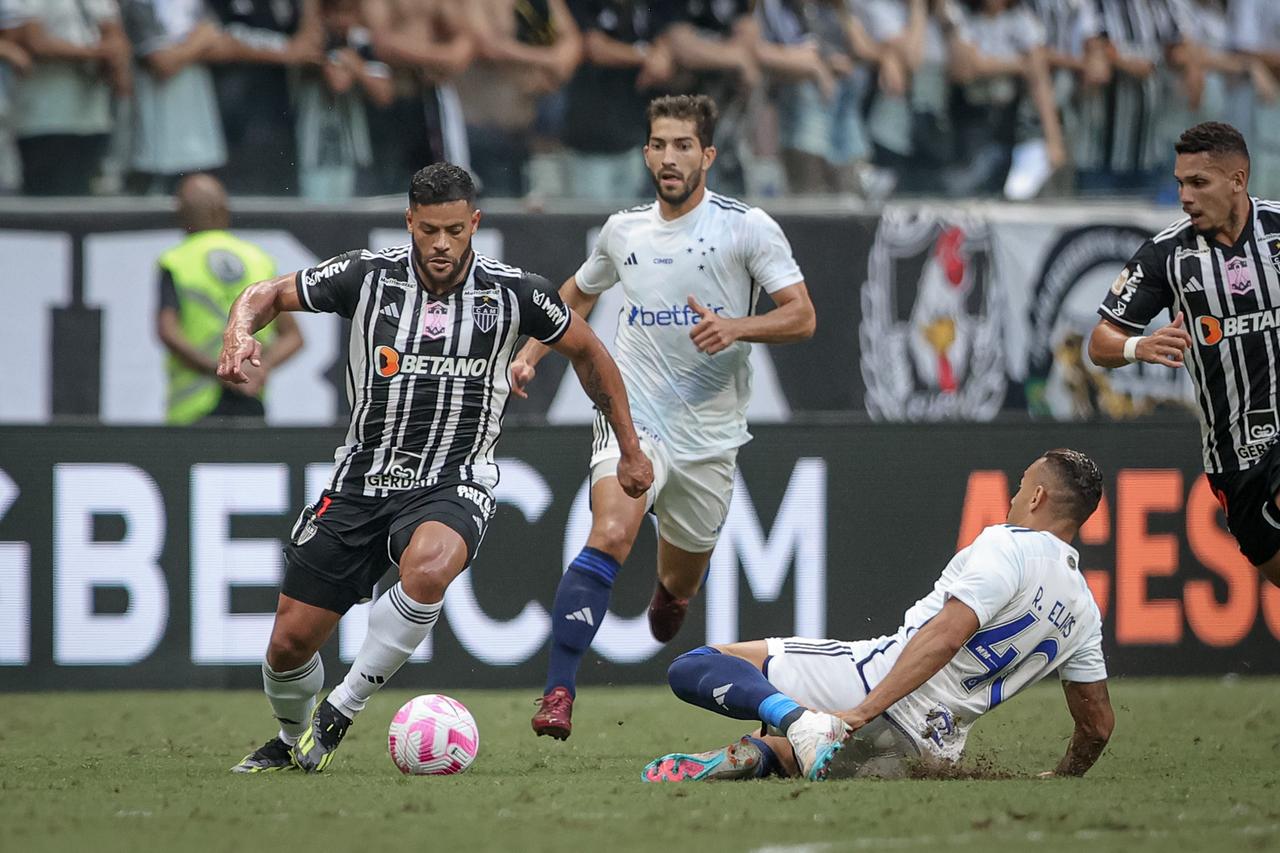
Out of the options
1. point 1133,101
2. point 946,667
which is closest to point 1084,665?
point 946,667

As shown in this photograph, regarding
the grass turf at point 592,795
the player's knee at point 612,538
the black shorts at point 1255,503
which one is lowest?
the grass turf at point 592,795

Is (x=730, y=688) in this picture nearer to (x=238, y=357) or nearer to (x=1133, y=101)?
(x=238, y=357)

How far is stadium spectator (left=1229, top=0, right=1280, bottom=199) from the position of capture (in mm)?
13531

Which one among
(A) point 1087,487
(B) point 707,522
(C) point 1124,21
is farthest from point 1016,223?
(A) point 1087,487

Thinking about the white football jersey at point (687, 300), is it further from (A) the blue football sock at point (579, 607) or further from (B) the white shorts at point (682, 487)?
(A) the blue football sock at point (579, 607)

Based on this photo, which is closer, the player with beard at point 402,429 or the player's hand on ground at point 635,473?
the player with beard at point 402,429

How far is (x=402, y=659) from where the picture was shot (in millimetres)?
6598

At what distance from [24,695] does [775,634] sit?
3.96 meters

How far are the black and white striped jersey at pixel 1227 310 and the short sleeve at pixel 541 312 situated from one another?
213cm

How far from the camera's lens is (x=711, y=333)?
7094 mm

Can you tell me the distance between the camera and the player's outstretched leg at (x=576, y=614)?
6840 millimetres

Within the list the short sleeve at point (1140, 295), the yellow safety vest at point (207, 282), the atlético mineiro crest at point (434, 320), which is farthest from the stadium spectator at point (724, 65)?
the atlético mineiro crest at point (434, 320)

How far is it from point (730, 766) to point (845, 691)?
476mm

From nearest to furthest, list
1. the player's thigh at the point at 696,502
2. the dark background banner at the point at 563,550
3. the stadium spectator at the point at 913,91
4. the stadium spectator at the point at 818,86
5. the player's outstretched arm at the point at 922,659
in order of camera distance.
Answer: the player's outstretched arm at the point at 922,659, the player's thigh at the point at 696,502, the dark background banner at the point at 563,550, the stadium spectator at the point at 818,86, the stadium spectator at the point at 913,91
